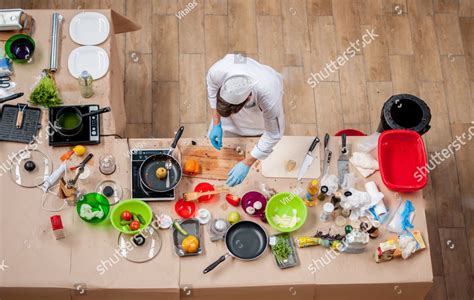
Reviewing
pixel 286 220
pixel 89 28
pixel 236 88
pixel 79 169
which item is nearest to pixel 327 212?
pixel 286 220

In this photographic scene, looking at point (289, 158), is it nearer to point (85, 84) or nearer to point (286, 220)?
point (286, 220)

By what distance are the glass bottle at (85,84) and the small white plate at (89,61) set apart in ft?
0.25

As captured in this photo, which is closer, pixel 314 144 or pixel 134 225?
pixel 134 225

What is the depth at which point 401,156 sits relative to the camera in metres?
2.79

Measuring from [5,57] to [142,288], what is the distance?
56.7 inches

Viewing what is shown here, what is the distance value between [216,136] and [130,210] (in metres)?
0.57

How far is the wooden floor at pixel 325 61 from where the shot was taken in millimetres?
3760

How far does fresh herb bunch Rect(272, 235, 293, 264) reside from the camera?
99.7 inches

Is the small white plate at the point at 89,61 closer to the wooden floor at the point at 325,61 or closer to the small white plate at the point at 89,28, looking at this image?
the small white plate at the point at 89,28

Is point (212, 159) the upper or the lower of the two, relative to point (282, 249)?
upper

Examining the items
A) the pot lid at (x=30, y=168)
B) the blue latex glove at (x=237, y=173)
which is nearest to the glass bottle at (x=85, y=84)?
the pot lid at (x=30, y=168)

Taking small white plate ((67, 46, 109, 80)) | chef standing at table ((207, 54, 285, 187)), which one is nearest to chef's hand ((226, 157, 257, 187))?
chef standing at table ((207, 54, 285, 187))

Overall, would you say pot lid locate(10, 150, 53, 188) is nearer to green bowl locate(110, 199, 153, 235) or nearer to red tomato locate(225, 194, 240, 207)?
green bowl locate(110, 199, 153, 235)

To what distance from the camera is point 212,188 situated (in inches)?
105
